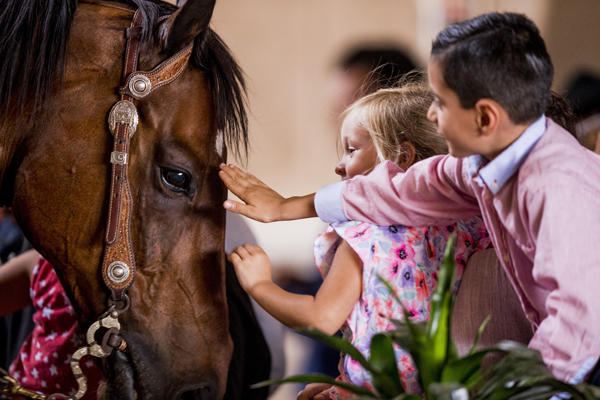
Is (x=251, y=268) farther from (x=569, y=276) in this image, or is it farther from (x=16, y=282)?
(x=16, y=282)

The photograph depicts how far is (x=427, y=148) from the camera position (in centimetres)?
88

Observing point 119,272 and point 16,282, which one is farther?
point 16,282

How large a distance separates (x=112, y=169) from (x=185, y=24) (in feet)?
0.80

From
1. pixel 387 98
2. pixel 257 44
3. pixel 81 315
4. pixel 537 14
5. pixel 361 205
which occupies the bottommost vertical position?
Result: pixel 81 315

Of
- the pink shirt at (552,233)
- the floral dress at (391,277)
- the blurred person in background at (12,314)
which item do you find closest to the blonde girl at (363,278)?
the floral dress at (391,277)

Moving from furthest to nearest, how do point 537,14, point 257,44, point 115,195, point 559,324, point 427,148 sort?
point 537,14 → point 257,44 → point 427,148 → point 115,195 → point 559,324

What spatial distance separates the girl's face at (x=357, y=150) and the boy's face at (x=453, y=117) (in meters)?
0.28

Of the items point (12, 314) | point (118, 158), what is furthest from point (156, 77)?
point (12, 314)

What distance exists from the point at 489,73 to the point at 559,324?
0.91 feet

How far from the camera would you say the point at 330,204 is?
2.42ft

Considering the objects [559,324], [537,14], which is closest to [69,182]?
[559,324]

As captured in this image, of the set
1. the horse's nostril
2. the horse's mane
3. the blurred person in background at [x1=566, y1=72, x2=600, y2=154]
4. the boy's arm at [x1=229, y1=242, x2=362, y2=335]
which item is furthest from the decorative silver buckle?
the blurred person in background at [x1=566, y1=72, x2=600, y2=154]

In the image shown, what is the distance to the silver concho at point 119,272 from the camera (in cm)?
71

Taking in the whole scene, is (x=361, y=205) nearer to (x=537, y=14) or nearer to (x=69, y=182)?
(x=69, y=182)
